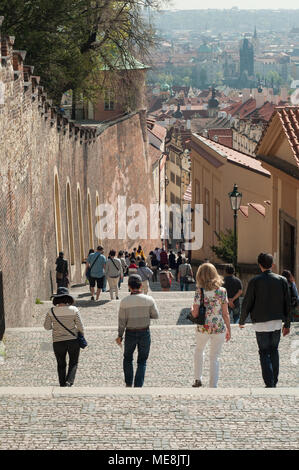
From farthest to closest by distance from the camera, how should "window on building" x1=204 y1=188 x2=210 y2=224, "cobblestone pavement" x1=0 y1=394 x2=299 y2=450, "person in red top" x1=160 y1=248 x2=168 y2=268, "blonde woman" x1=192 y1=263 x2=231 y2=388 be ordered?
"window on building" x1=204 y1=188 x2=210 y2=224 < "person in red top" x1=160 y1=248 x2=168 y2=268 < "blonde woman" x1=192 y1=263 x2=231 y2=388 < "cobblestone pavement" x1=0 y1=394 x2=299 y2=450

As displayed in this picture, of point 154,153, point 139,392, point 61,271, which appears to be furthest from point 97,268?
point 154,153

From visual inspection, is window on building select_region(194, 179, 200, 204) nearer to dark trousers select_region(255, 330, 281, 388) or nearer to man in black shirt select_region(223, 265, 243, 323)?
man in black shirt select_region(223, 265, 243, 323)

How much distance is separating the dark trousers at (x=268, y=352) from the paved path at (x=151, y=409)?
0.59 meters

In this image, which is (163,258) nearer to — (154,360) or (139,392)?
(154,360)

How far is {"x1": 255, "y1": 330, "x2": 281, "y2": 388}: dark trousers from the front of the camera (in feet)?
31.0

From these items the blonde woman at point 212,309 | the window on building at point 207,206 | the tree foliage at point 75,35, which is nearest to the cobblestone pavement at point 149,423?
the blonde woman at point 212,309

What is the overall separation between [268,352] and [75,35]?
2539cm

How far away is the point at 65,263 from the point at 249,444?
13.7 m

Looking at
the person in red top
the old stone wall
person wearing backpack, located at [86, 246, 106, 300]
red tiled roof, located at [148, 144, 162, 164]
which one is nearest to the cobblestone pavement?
the old stone wall

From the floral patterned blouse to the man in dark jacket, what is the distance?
29 centimetres

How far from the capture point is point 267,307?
9352 millimetres

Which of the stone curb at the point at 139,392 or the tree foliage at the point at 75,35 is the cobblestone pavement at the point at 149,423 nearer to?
the stone curb at the point at 139,392

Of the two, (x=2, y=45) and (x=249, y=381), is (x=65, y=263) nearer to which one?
(x=2, y=45)

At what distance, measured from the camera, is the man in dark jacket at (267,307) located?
30.7 ft
